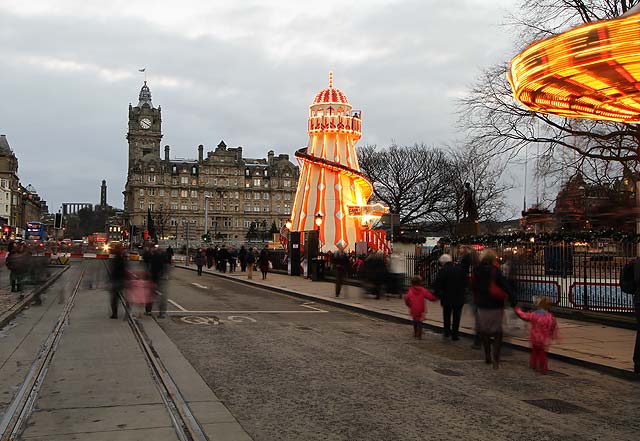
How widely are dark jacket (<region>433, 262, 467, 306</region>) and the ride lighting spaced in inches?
154

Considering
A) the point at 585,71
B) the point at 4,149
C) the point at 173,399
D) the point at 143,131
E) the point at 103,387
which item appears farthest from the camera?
the point at 143,131

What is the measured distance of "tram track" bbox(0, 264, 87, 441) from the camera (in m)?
6.29

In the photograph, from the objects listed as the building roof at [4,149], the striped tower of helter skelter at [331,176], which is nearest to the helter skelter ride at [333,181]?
the striped tower of helter skelter at [331,176]

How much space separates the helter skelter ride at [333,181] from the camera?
43.3 meters

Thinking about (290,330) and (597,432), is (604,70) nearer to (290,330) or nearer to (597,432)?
(597,432)

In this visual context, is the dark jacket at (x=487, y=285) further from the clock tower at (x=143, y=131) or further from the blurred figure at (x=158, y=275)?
the clock tower at (x=143, y=131)

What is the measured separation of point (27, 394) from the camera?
765cm

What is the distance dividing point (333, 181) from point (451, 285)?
31.2 metres

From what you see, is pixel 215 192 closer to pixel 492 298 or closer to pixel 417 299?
pixel 417 299

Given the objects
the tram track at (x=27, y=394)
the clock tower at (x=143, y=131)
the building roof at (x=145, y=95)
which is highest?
the building roof at (x=145, y=95)

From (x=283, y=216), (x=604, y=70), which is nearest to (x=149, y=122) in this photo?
(x=283, y=216)

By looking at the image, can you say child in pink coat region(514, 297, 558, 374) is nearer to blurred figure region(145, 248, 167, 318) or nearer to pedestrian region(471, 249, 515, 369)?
pedestrian region(471, 249, 515, 369)

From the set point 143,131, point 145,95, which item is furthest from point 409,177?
point 145,95

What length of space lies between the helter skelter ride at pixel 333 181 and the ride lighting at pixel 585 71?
28248mm
